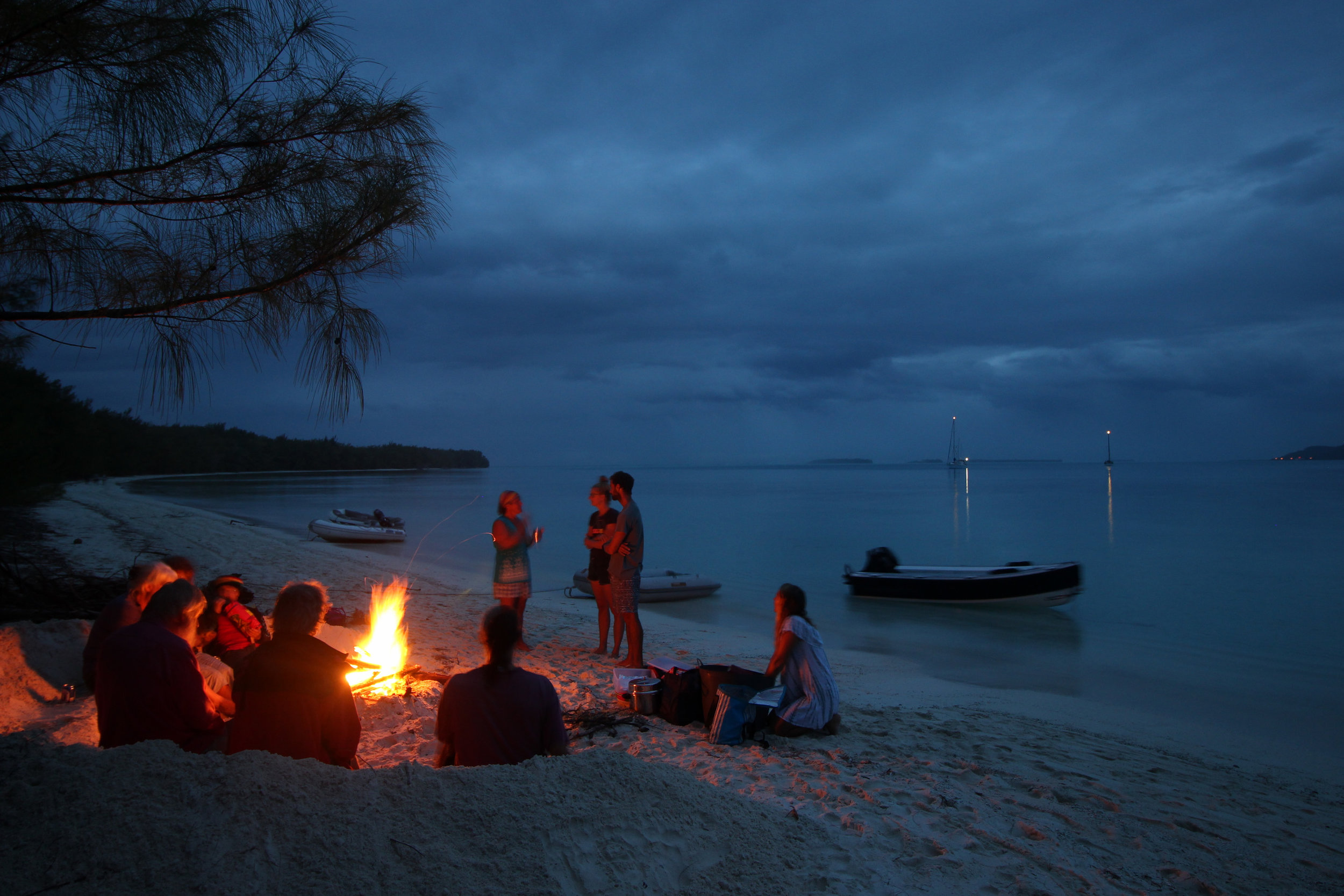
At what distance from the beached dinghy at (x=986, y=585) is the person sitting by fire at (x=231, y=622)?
13.9 meters

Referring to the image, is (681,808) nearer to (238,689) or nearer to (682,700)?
(238,689)

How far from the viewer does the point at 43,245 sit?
379 cm

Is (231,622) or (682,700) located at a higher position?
(231,622)

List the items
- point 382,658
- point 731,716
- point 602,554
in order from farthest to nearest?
point 602,554
point 382,658
point 731,716

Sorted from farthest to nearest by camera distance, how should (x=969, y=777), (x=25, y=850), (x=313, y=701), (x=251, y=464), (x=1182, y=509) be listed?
(x=251, y=464)
(x=1182, y=509)
(x=969, y=777)
(x=313, y=701)
(x=25, y=850)

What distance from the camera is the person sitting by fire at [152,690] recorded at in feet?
10.6

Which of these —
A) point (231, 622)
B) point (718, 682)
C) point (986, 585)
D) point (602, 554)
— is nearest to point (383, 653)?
point (231, 622)

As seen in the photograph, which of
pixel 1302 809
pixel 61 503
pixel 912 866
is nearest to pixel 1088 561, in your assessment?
pixel 1302 809

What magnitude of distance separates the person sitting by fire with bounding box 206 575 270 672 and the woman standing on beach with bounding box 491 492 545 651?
2277 mm

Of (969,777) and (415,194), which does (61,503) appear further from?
(969,777)

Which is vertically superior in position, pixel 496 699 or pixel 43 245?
pixel 43 245

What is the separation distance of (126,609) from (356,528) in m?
20.8

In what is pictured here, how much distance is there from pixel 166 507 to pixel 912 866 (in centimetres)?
3502

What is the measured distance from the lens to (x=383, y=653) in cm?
596
